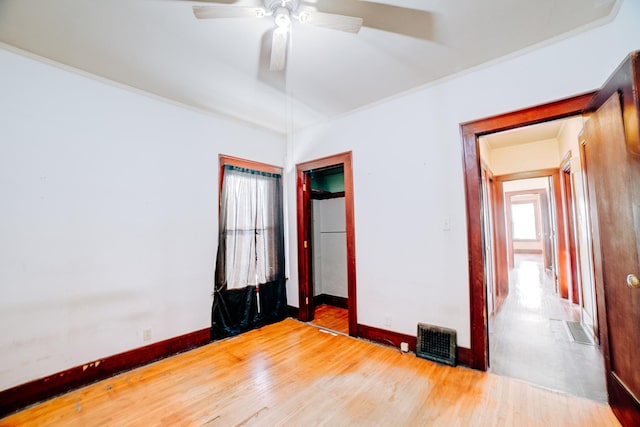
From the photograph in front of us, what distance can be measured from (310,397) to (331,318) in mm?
1784

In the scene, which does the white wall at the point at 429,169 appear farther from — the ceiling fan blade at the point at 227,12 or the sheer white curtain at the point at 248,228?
the ceiling fan blade at the point at 227,12

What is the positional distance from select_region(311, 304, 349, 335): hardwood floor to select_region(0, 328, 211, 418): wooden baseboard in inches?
60.2

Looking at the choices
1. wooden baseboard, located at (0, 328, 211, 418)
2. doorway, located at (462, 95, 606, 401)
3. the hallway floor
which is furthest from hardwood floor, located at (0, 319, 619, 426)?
doorway, located at (462, 95, 606, 401)

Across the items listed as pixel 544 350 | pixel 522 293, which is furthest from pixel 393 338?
pixel 522 293

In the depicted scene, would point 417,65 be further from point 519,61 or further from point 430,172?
point 430,172

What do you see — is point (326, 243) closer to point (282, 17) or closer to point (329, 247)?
point (329, 247)

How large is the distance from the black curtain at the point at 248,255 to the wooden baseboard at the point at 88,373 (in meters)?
0.39

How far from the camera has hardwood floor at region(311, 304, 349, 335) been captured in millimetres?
3392

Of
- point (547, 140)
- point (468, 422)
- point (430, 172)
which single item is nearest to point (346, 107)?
point (430, 172)

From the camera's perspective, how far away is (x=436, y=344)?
2457 mm

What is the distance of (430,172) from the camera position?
260 centimetres

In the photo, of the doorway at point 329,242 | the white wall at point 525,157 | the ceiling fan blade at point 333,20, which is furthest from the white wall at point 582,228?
the ceiling fan blade at point 333,20

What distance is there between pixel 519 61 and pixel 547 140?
10.9 feet

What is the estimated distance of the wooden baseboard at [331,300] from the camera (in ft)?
13.8
